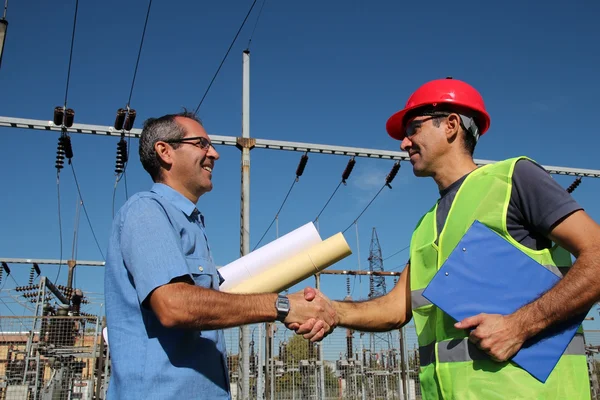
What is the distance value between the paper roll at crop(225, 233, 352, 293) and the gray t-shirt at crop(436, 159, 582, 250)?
110 cm

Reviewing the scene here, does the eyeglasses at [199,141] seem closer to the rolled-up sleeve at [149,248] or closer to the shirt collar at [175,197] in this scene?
the shirt collar at [175,197]

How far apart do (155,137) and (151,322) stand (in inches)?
48.4

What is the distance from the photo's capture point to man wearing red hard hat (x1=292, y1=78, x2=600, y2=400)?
207cm

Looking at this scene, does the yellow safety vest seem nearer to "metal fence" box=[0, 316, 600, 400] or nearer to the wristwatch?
the wristwatch

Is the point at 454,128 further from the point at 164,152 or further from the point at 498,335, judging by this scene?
the point at 164,152

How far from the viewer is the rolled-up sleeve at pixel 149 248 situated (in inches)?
87.6

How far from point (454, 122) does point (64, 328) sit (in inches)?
448

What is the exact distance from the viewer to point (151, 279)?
87.3 inches

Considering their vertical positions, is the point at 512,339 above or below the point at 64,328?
below

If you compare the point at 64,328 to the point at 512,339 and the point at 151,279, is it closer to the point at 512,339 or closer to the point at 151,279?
the point at 151,279

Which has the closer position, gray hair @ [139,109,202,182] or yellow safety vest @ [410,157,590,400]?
yellow safety vest @ [410,157,590,400]

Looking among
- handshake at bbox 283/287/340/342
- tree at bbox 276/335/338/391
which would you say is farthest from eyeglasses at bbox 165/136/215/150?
tree at bbox 276/335/338/391

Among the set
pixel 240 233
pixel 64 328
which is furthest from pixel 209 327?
pixel 64 328

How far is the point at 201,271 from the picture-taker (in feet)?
8.28
